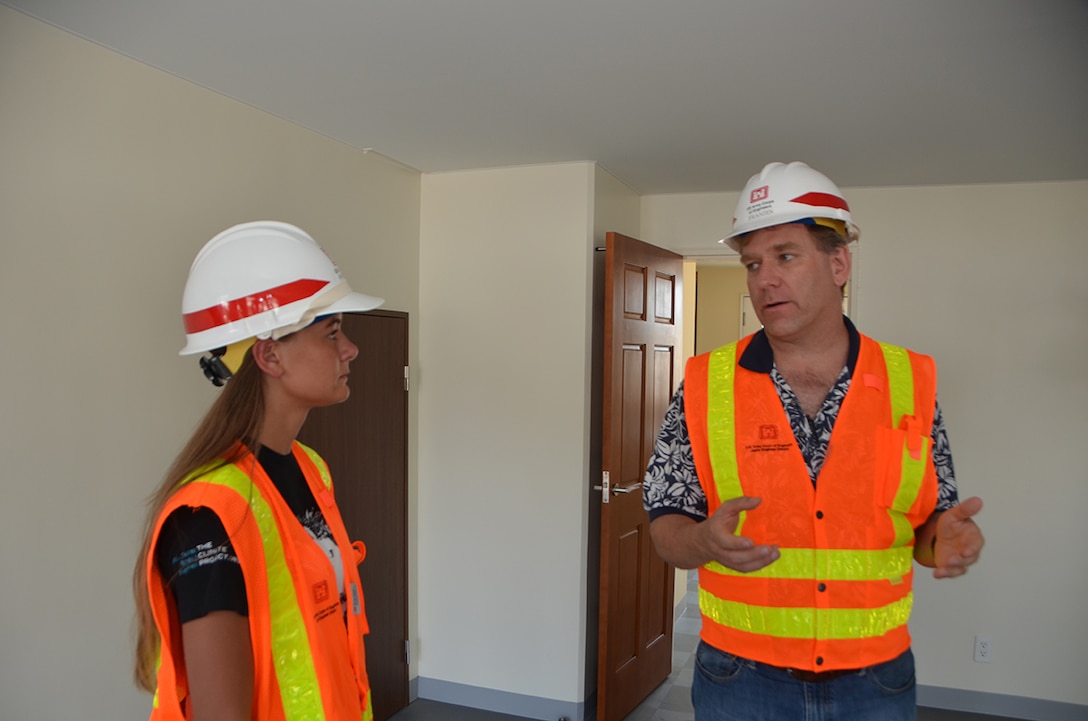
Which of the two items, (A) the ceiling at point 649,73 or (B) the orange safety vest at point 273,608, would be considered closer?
(B) the orange safety vest at point 273,608

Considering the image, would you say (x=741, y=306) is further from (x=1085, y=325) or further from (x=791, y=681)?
(x=791, y=681)

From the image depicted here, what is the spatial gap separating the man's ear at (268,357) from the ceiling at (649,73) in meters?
1.05

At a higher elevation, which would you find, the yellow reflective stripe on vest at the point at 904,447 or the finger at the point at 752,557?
the yellow reflective stripe on vest at the point at 904,447

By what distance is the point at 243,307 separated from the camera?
4.33 ft

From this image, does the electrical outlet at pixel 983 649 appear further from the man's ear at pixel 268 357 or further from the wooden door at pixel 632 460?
the man's ear at pixel 268 357

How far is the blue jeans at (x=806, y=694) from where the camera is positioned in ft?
4.85

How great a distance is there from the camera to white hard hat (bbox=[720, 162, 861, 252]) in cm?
162

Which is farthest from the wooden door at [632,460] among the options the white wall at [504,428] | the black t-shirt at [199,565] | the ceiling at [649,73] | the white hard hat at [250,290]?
the black t-shirt at [199,565]

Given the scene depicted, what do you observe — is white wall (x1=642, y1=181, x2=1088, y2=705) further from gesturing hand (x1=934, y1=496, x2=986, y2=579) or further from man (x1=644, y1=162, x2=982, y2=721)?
gesturing hand (x1=934, y1=496, x2=986, y2=579)

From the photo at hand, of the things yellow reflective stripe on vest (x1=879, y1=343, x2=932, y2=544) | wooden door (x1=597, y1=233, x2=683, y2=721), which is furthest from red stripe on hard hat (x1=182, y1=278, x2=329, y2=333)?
wooden door (x1=597, y1=233, x2=683, y2=721)

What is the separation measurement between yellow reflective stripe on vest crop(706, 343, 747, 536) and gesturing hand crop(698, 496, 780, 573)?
0.21 metres

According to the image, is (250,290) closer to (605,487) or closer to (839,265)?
(839,265)

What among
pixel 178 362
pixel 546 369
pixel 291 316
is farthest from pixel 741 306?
pixel 291 316

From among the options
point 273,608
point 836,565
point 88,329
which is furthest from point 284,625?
point 88,329
